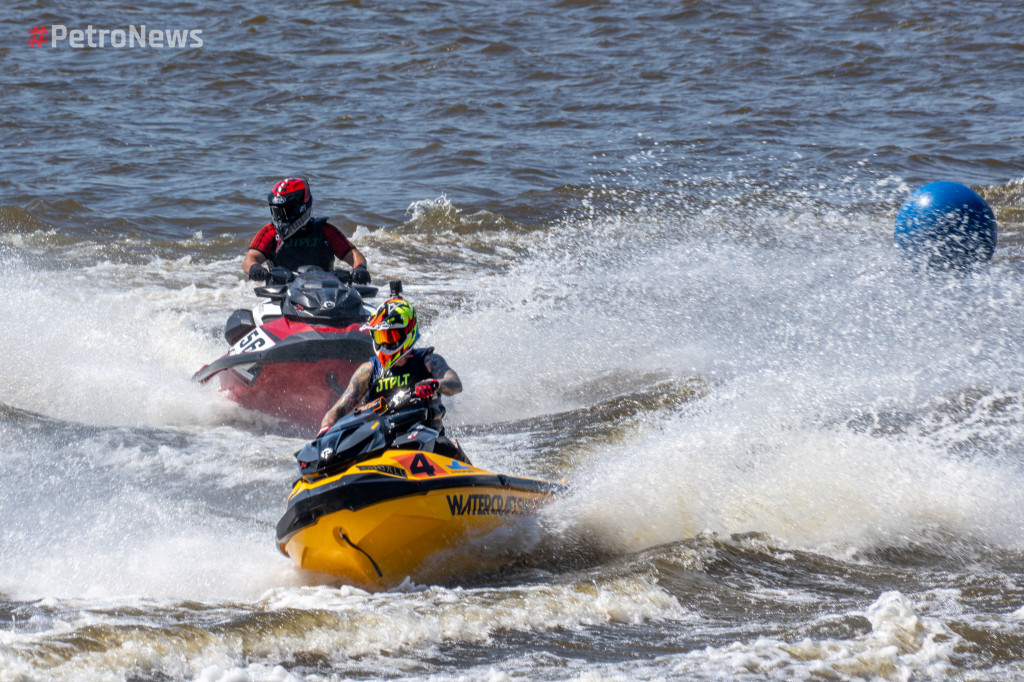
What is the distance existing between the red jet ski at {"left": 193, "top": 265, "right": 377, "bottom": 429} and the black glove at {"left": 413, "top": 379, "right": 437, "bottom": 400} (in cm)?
208

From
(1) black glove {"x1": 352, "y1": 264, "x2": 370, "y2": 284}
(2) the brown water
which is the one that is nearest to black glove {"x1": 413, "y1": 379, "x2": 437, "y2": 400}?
(2) the brown water

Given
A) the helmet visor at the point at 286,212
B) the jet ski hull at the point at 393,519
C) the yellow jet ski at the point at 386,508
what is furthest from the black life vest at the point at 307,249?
the jet ski hull at the point at 393,519

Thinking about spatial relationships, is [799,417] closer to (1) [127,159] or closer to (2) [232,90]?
(1) [127,159]

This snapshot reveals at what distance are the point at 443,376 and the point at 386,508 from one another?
106 cm

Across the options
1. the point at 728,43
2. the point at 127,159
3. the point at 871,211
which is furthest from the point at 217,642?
the point at 728,43

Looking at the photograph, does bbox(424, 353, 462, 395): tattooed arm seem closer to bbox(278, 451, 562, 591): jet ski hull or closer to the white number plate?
bbox(278, 451, 562, 591): jet ski hull

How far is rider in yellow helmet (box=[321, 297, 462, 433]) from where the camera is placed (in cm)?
582

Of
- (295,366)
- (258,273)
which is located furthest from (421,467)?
(258,273)

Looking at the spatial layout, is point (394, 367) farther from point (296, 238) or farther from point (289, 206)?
point (296, 238)

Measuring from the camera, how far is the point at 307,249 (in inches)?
352

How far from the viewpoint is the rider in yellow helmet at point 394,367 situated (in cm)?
582

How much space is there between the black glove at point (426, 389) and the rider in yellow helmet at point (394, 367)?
19mm

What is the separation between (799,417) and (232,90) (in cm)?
1727

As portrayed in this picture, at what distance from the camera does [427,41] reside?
24.3 m
